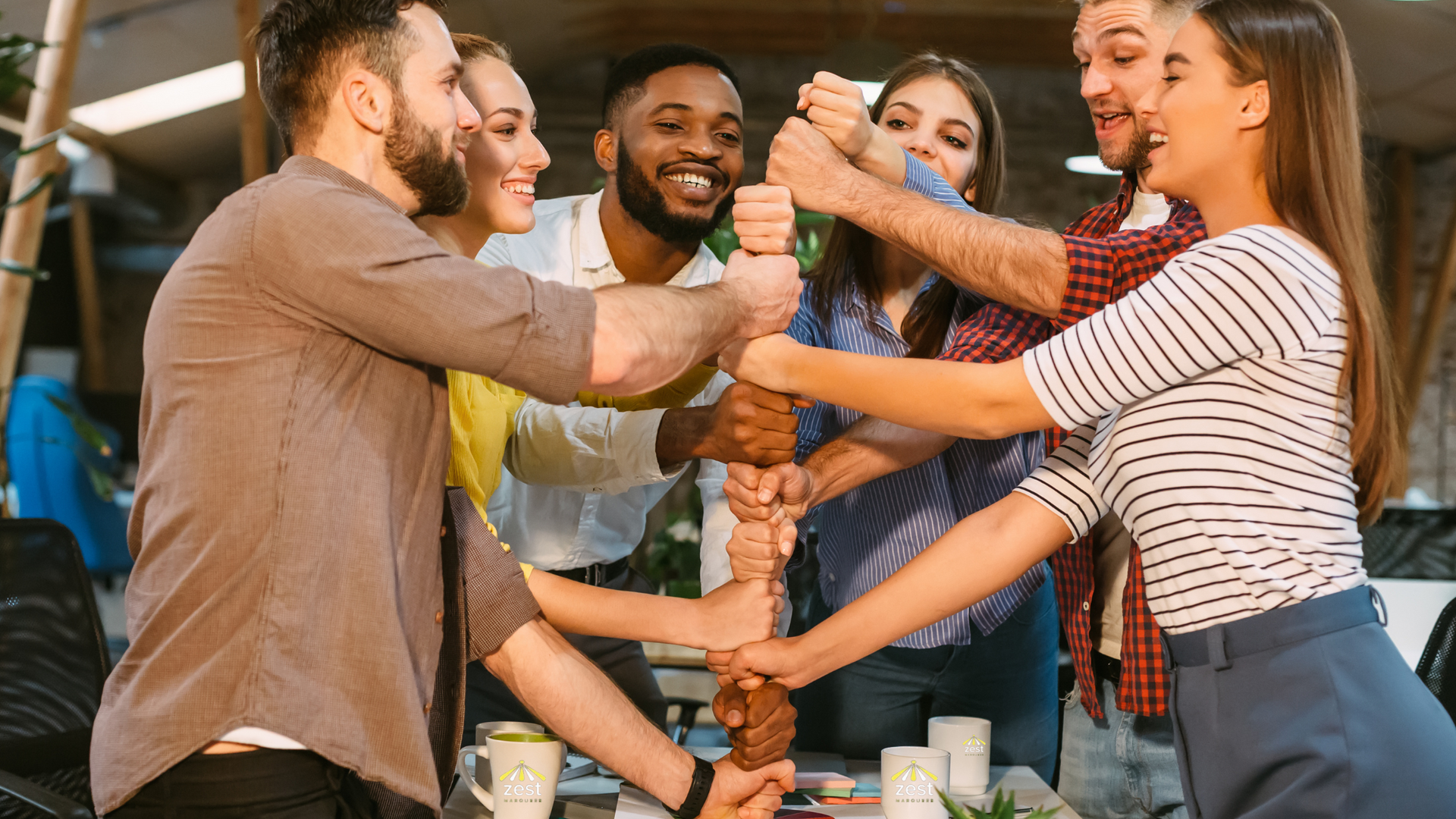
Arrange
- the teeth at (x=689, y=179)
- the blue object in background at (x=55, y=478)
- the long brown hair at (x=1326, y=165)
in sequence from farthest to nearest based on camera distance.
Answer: the blue object in background at (x=55, y=478), the teeth at (x=689, y=179), the long brown hair at (x=1326, y=165)

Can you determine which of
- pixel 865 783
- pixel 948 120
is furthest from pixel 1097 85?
pixel 865 783

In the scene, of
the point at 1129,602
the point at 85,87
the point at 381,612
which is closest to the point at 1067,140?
the point at 85,87

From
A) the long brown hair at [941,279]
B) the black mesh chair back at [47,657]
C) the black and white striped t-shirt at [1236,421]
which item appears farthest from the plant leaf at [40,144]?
the black and white striped t-shirt at [1236,421]

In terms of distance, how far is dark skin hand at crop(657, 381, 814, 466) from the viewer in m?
1.74

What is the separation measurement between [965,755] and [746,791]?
334 millimetres

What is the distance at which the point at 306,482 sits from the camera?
3.76ft

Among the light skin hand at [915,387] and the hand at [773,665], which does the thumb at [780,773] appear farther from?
the light skin hand at [915,387]

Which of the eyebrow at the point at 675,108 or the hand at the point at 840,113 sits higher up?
the eyebrow at the point at 675,108

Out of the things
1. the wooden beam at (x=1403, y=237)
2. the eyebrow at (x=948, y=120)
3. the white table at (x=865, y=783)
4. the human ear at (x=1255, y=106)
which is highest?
the wooden beam at (x=1403, y=237)

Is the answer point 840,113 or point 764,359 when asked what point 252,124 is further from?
point 764,359

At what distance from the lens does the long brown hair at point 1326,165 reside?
1.23m

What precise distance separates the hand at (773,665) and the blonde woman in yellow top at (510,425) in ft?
0.12

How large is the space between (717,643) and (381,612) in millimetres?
677

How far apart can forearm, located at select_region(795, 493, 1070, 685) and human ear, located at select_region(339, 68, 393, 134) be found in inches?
36.0
